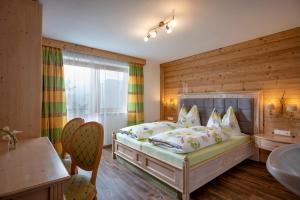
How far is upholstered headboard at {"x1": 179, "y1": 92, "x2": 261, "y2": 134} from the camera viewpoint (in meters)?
3.24

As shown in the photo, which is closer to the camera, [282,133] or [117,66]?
[282,133]

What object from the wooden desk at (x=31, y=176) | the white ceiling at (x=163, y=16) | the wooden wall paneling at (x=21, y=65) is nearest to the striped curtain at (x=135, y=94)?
the white ceiling at (x=163, y=16)

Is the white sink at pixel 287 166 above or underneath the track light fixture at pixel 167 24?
underneath

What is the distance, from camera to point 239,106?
11.3ft

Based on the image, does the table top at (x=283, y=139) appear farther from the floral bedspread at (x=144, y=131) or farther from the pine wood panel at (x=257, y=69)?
the floral bedspread at (x=144, y=131)

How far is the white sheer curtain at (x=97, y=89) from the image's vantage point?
11.8ft

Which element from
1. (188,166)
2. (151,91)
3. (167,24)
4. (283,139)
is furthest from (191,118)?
(167,24)

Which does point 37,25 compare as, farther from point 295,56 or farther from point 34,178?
point 295,56

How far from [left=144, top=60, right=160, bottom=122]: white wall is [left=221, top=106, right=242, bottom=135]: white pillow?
2.37 metres

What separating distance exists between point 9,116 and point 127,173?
1.89 metres

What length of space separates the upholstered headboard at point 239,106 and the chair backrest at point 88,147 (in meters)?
3.06

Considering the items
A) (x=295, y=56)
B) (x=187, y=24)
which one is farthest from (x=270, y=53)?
(x=187, y=24)

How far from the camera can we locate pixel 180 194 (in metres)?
2.04

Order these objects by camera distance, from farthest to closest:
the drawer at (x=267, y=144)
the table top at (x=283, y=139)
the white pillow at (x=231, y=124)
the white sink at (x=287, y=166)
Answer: the white pillow at (x=231, y=124) → the drawer at (x=267, y=144) → the table top at (x=283, y=139) → the white sink at (x=287, y=166)
